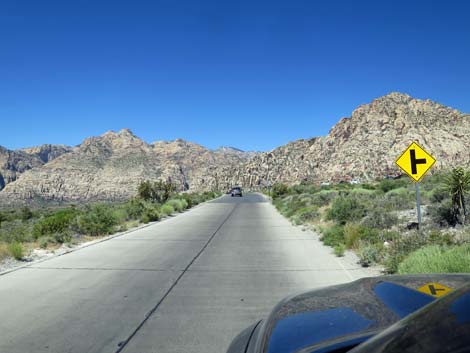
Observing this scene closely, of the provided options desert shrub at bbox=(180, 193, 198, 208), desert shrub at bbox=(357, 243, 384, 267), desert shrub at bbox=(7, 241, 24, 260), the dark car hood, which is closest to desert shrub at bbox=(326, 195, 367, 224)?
desert shrub at bbox=(357, 243, 384, 267)

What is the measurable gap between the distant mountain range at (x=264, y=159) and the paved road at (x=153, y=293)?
66450mm

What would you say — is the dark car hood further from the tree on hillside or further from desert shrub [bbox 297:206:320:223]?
desert shrub [bbox 297:206:320:223]

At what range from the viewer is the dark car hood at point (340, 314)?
274 cm

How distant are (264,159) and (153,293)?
409ft

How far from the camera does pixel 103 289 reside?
8.55 metres

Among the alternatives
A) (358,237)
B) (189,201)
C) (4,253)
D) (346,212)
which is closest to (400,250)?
(358,237)

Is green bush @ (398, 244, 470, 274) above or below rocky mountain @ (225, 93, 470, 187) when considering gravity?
below

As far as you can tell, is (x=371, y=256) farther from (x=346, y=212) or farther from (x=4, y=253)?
(x=4, y=253)

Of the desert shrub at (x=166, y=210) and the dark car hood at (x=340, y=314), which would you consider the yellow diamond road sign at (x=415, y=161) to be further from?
the desert shrub at (x=166, y=210)

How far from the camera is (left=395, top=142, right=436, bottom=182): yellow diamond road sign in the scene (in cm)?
1336

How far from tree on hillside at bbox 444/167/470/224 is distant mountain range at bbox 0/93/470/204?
5934cm

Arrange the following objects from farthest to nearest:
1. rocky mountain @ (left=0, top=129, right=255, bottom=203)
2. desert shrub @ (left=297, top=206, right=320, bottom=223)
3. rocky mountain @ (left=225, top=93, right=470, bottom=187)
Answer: rocky mountain @ (left=0, top=129, right=255, bottom=203)
rocky mountain @ (left=225, top=93, right=470, bottom=187)
desert shrub @ (left=297, top=206, right=320, bottom=223)

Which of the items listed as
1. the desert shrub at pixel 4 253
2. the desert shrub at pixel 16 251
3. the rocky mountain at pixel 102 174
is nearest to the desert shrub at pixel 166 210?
the desert shrub at pixel 4 253

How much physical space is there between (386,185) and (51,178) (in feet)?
382
